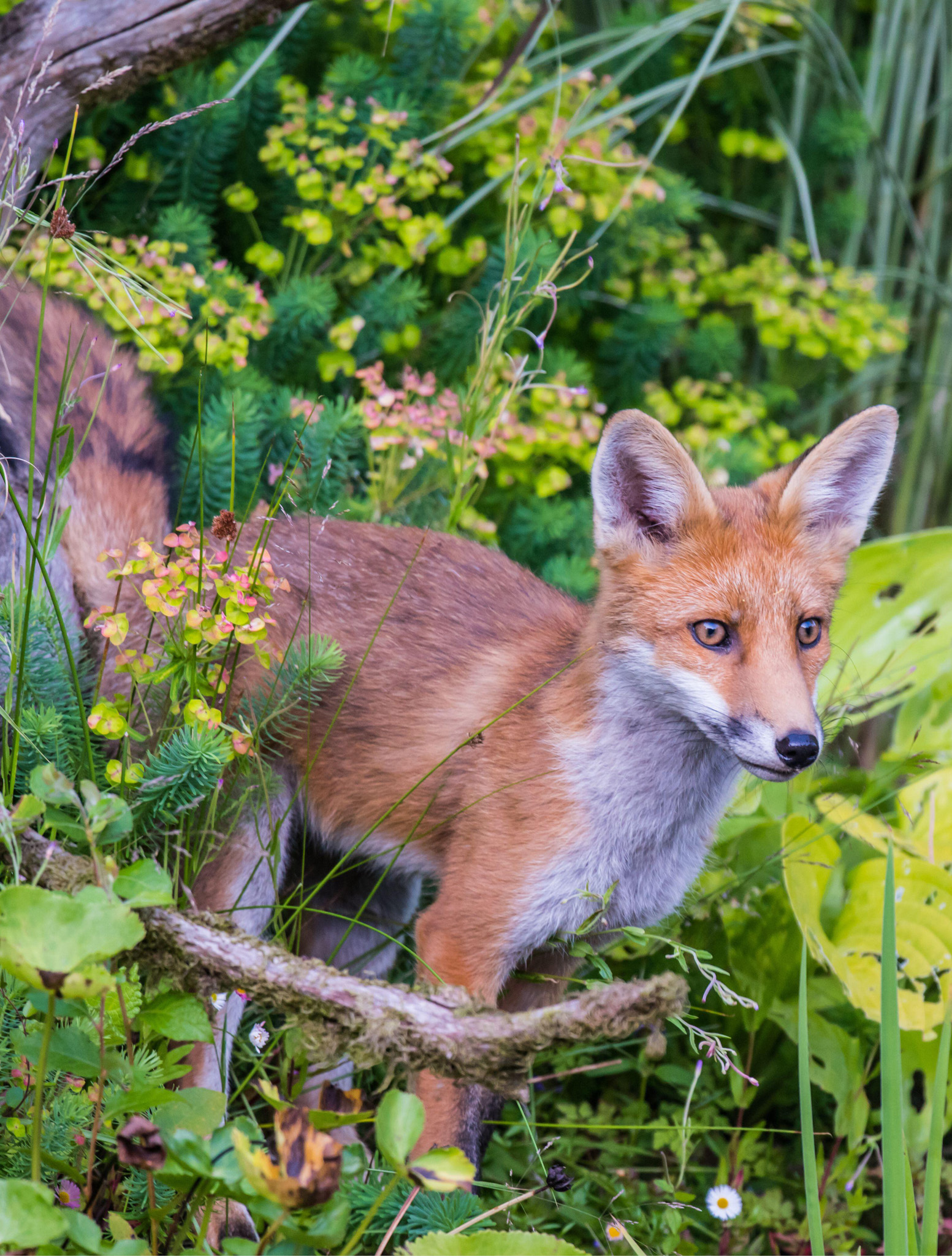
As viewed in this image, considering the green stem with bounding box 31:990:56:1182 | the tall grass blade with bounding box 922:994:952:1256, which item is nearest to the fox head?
the tall grass blade with bounding box 922:994:952:1256

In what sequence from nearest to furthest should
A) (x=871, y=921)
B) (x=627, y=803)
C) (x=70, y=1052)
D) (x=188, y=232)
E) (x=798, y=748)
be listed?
(x=70, y=1052)
(x=798, y=748)
(x=627, y=803)
(x=871, y=921)
(x=188, y=232)

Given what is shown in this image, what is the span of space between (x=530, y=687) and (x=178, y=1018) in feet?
3.56

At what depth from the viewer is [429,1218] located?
1847 mm

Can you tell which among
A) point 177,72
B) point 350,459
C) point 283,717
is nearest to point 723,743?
point 283,717

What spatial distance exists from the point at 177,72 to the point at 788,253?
2780 mm

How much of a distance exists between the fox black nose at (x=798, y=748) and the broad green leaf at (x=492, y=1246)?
0.81 meters

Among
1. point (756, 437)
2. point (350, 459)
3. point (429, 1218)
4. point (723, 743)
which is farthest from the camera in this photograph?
point (756, 437)

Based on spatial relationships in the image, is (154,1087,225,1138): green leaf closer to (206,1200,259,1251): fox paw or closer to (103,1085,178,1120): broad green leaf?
(103,1085,178,1120): broad green leaf

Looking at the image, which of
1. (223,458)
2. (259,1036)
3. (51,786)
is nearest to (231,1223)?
(259,1036)

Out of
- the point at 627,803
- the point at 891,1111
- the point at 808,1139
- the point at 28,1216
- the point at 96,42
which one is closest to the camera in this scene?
the point at 28,1216

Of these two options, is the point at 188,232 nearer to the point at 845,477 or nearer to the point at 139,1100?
the point at 845,477

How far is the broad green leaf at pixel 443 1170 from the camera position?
1283mm

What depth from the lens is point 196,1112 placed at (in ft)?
5.11

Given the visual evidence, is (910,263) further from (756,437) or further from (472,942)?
(472,942)
